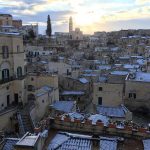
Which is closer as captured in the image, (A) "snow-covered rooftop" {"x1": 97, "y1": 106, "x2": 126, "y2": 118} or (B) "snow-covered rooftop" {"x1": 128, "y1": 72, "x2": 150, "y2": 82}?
(A) "snow-covered rooftop" {"x1": 97, "y1": 106, "x2": 126, "y2": 118}

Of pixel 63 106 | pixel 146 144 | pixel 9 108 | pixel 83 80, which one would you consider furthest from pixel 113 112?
pixel 83 80

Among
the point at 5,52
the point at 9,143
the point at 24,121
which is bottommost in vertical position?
the point at 24,121

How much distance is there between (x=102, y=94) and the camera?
125 feet

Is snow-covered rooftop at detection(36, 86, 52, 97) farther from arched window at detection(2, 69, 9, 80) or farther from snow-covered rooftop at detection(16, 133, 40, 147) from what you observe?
snow-covered rooftop at detection(16, 133, 40, 147)

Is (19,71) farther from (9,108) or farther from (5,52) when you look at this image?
(9,108)

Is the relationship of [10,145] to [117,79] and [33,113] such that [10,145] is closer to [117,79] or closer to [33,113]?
[33,113]

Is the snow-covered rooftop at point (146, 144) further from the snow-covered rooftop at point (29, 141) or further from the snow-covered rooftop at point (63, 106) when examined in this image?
the snow-covered rooftop at point (63, 106)

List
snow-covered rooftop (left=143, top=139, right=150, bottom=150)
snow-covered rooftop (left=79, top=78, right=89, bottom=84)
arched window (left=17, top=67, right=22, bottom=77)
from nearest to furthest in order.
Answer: snow-covered rooftop (left=143, top=139, right=150, bottom=150)
arched window (left=17, top=67, right=22, bottom=77)
snow-covered rooftop (left=79, top=78, right=89, bottom=84)

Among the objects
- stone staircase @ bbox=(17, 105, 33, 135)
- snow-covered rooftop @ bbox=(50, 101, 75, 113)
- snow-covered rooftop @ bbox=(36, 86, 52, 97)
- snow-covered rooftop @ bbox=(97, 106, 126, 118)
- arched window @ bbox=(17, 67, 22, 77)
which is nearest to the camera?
snow-covered rooftop @ bbox=(97, 106, 126, 118)

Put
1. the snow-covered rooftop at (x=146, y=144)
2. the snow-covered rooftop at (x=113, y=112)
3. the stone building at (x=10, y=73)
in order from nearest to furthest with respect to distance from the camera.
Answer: the snow-covered rooftop at (x=146, y=144)
the snow-covered rooftop at (x=113, y=112)
the stone building at (x=10, y=73)

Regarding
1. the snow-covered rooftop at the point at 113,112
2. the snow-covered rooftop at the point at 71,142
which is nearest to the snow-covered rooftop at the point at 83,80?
the snow-covered rooftop at the point at 113,112

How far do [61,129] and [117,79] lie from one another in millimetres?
30486

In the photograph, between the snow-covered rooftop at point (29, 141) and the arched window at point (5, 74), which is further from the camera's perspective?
the arched window at point (5, 74)

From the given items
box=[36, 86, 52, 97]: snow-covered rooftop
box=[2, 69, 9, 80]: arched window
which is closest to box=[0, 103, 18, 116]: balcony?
box=[36, 86, 52, 97]: snow-covered rooftop
